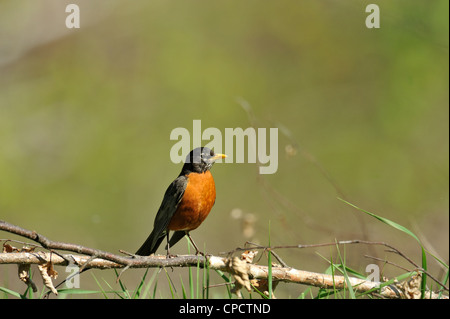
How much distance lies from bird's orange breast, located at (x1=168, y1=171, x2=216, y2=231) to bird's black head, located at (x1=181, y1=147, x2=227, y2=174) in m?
0.16

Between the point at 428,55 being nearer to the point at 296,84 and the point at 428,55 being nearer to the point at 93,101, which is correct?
the point at 296,84

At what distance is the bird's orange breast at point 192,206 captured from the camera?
4.36m

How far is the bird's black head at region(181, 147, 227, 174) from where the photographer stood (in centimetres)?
462

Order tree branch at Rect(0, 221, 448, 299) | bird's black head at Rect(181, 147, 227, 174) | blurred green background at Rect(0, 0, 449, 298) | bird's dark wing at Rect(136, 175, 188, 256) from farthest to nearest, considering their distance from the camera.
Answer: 1. blurred green background at Rect(0, 0, 449, 298)
2. bird's black head at Rect(181, 147, 227, 174)
3. bird's dark wing at Rect(136, 175, 188, 256)
4. tree branch at Rect(0, 221, 448, 299)

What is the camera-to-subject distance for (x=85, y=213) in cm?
905

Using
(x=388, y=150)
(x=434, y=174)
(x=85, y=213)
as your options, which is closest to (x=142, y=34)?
(x=85, y=213)

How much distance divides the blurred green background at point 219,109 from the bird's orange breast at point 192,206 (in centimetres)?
400

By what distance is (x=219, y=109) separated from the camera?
385 inches

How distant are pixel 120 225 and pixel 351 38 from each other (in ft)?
17.5

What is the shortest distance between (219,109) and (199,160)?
17.1ft
